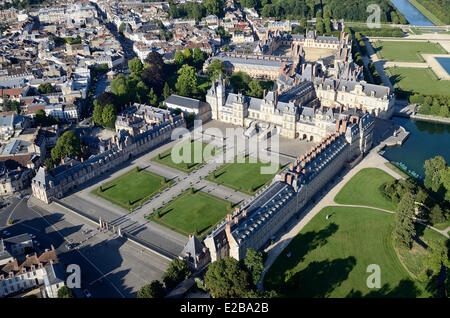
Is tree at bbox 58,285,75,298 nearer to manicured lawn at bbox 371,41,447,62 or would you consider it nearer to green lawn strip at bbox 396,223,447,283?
green lawn strip at bbox 396,223,447,283

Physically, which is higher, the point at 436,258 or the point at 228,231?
the point at 228,231

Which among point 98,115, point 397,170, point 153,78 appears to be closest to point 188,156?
point 98,115

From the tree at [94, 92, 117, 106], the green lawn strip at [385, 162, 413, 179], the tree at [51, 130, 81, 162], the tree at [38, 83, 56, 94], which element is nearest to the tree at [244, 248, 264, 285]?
the green lawn strip at [385, 162, 413, 179]

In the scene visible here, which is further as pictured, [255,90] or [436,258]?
[255,90]

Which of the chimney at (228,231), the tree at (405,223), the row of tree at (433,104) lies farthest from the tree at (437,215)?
the row of tree at (433,104)

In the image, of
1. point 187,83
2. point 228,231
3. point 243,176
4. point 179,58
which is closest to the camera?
point 228,231

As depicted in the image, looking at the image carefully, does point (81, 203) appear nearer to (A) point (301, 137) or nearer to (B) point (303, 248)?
(B) point (303, 248)

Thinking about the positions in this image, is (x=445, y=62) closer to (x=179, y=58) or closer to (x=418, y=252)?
(x=179, y=58)

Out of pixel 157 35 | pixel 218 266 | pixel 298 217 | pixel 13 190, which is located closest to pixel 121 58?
pixel 157 35

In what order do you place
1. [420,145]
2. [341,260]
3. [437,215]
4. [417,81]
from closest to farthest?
[341,260], [437,215], [420,145], [417,81]
